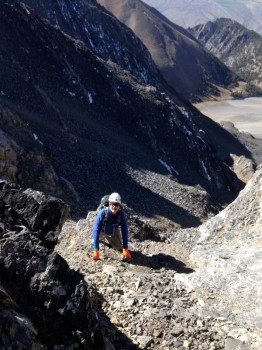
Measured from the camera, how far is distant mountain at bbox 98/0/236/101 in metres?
155

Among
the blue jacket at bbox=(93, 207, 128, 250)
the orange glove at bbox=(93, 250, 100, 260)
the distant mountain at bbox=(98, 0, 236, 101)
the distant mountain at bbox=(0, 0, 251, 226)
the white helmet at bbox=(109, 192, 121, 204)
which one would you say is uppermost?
the distant mountain at bbox=(98, 0, 236, 101)

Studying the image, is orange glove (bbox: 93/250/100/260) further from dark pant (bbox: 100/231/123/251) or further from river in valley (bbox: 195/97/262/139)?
river in valley (bbox: 195/97/262/139)

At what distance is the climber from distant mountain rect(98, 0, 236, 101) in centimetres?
13839

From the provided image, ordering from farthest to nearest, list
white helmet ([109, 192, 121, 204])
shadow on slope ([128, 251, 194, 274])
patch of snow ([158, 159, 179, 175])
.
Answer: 1. patch of snow ([158, 159, 179, 175])
2. shadow on slope ([128, 251, 194, 274])
3. white helmet ([109, 192, 121, 204])

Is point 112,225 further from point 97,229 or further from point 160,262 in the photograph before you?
point 160,262

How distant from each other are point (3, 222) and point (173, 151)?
43.4m

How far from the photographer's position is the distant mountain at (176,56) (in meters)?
155

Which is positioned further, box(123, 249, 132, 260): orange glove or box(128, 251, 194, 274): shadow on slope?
box(128, 251, 194, 274): shadow on slope

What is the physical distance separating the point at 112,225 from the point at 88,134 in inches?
1164

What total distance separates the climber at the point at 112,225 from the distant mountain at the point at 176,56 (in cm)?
13839

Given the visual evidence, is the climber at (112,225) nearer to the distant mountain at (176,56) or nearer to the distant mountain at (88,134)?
the distant mountain at (88,134)

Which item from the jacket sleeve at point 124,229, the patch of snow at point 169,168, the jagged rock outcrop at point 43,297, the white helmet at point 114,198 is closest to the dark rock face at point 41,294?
the jagged rock outcrop at point 43,297

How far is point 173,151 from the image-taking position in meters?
51.0

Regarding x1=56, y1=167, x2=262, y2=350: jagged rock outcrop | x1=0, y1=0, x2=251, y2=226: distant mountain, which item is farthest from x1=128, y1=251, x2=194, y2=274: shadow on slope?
x1=0, y1=0, x2=251, y2=226: distant mountain
